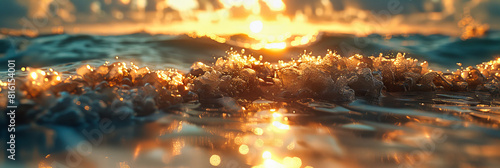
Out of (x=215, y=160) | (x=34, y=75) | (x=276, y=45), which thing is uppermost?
(x=276, y=45)

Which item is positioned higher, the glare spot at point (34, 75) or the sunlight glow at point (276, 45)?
the sunlight glow at point (276, 45)

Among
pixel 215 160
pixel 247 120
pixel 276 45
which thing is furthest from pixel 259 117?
pixel 276 45

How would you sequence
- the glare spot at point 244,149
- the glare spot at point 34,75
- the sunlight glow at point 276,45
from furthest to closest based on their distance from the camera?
the sunlight glow at point 276,45 → the glare spot at point 34,75 → the glare spot at point 244,149

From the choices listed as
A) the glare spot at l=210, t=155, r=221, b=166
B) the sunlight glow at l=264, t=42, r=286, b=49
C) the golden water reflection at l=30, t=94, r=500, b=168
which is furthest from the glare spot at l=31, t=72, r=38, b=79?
the sunlight glow at l=264, t=42, r=286, b=49

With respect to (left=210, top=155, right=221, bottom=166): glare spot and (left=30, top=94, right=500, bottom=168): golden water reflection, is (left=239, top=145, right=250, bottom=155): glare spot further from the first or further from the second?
(left=210, top=155, right=221, bottom=166): glare spot

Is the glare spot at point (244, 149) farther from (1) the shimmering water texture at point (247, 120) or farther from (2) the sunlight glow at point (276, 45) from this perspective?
(2) the sunlight glow at point (276, 45)

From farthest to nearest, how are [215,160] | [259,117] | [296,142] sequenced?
[259,117] → [296,142] → [215,160]

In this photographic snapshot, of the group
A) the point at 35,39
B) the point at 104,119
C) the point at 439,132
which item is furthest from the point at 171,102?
the point at 35,39

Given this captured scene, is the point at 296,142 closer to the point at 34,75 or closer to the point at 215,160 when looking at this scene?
the point at 215,160

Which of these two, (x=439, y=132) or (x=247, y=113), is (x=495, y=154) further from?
(x=247, y=113)

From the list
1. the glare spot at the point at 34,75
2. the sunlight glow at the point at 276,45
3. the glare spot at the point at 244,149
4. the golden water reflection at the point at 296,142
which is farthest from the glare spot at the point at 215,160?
the sunlight glow at the point at 276,45
